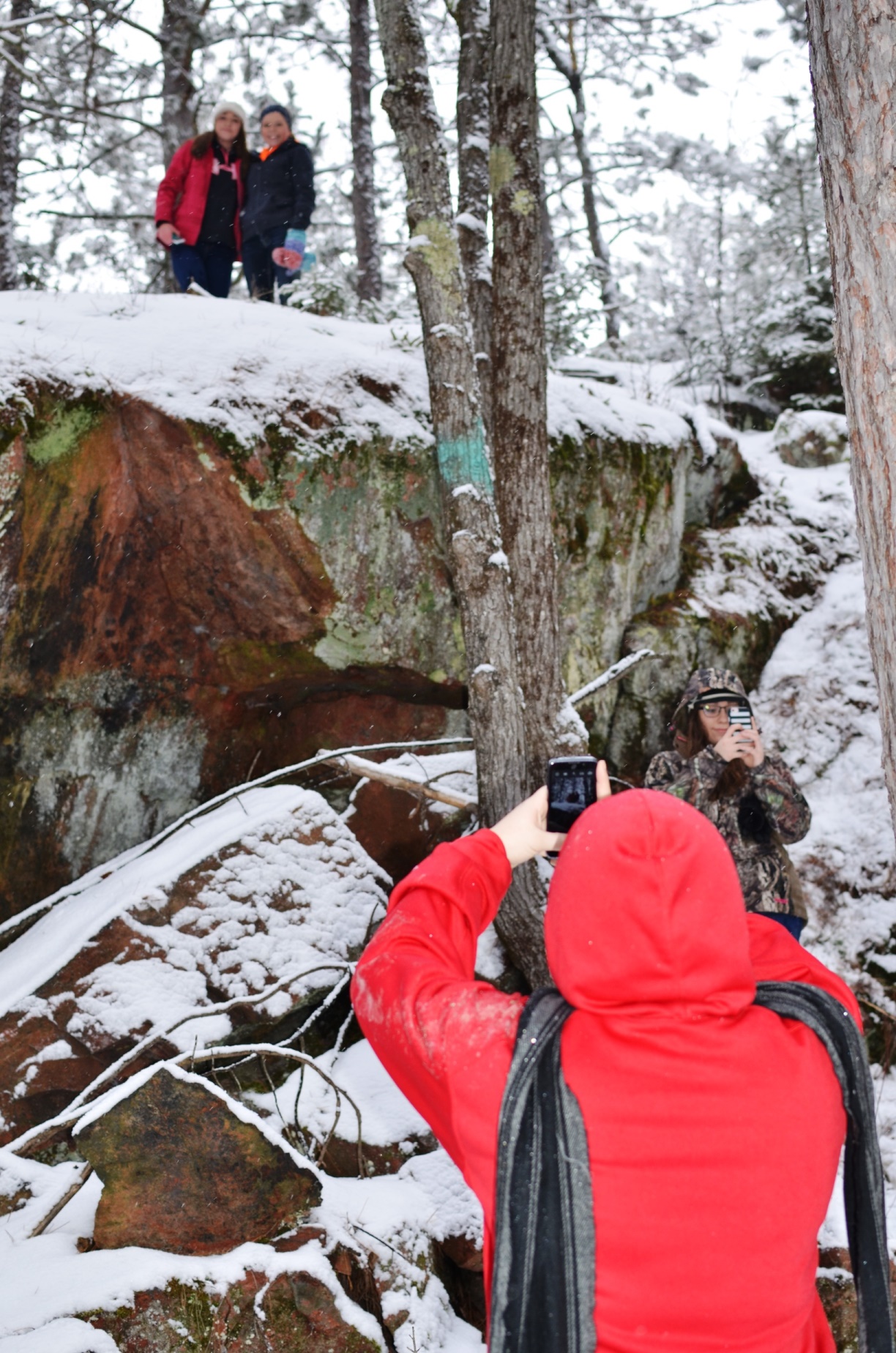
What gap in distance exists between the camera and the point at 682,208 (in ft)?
88.2

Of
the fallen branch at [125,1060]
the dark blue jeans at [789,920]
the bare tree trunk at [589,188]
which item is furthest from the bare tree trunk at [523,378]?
the bare tree trunk at [589,188]

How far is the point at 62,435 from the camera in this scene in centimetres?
450

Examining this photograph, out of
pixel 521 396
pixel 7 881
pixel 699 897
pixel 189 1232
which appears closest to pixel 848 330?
pixel 699 897

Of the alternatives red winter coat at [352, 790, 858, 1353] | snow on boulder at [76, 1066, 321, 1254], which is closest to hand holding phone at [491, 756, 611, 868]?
red winter coat at [352, 790, 858, 1353]

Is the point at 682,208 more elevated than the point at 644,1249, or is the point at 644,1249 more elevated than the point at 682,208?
the point at 682,208

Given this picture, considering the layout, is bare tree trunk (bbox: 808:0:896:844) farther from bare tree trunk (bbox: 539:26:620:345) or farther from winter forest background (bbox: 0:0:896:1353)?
bare tree trunk (bbox: 539:26:620:345)

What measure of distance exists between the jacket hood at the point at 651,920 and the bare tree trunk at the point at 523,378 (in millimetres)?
2851

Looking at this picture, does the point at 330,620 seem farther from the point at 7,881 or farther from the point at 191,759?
the point at 7,881

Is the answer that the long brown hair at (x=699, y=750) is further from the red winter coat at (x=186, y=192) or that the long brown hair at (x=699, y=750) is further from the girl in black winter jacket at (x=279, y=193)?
the red winter coat at (x=186, y=192)

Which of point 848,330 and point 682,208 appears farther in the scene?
point 682,208

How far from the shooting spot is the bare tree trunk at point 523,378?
14.7ft

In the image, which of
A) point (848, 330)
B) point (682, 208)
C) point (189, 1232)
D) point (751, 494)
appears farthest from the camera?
point (682, 208)

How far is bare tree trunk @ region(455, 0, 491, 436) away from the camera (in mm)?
5301

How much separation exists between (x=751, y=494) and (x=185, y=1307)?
802 centimetres
